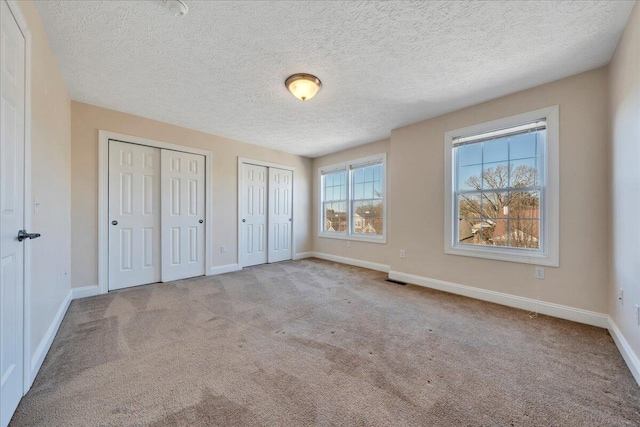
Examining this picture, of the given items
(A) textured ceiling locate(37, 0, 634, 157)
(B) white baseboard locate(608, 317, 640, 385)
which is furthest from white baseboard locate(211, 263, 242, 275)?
(B) white baseboard locate(608, 317, 640, 385)

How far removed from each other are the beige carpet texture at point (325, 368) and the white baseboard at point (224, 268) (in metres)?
1.33

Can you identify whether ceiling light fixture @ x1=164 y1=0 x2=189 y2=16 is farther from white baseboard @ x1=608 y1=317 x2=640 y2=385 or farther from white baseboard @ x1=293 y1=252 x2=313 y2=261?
white baseboard @ x1=293 y1=252 x2=313 y2=261

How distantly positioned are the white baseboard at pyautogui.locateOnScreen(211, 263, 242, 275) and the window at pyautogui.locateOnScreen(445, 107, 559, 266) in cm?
348

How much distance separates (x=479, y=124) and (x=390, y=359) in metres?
2.93

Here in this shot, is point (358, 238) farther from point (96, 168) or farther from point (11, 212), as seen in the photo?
point (11, 212)

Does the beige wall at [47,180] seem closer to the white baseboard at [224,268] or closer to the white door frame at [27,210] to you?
the white door frame at [27,210]

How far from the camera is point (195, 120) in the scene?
365 centimetres

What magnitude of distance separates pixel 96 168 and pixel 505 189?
5110 millimetres

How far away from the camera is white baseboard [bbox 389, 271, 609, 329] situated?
2.37 m

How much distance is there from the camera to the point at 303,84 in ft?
8.22

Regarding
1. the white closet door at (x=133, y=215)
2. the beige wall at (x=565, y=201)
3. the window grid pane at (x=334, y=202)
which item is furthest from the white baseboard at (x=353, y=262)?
the white closet door at (x=133, y=215)

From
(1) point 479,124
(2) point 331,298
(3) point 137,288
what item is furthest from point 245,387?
(1) point 479,124

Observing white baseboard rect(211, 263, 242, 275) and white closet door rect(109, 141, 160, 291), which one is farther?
white baseboard rect(211, 263, 242, 275)

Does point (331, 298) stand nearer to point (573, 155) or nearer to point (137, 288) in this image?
point (137, 288)
